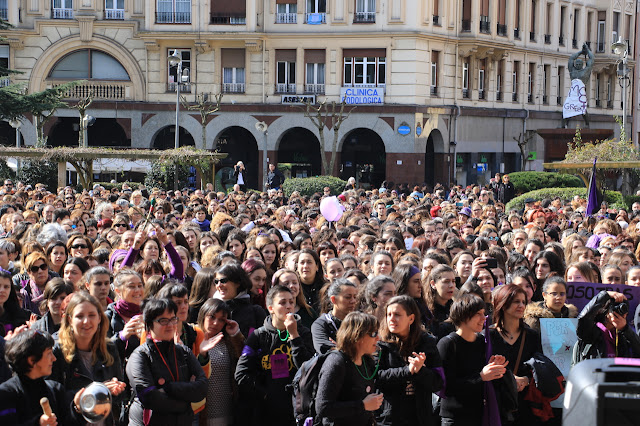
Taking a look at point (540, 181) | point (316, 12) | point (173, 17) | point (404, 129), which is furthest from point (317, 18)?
point (540, 181)

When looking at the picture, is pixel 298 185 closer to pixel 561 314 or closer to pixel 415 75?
pixel 415 75

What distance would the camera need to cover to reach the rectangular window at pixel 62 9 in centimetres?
4453

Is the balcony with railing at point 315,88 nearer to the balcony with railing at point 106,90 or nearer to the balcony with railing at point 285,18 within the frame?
the balcony with railing at point 285,18

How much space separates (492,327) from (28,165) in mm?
26316

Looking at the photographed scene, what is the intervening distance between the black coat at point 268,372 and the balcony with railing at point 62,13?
38799 millimetres

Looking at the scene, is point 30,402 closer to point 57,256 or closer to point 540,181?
point 57,256

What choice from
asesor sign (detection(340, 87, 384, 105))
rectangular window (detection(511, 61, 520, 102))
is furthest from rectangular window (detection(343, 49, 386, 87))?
rectangular window (detection(511, 61, 520, 102))

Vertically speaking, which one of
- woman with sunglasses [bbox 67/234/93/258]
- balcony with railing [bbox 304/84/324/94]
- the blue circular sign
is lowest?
woman with sunglasses [bbox 67/234/93/258]

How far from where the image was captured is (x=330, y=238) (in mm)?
13516

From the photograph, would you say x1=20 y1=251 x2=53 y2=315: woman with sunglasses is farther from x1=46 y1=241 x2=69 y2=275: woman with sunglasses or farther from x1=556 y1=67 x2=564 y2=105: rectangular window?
x1=556 y1=67 x2=564 y2=105: rectangular window

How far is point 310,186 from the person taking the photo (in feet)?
108

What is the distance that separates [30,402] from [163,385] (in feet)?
3.48

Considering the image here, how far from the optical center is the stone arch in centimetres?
4409

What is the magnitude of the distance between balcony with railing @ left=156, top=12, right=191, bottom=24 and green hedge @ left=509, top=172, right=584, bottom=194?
17.3 meters
